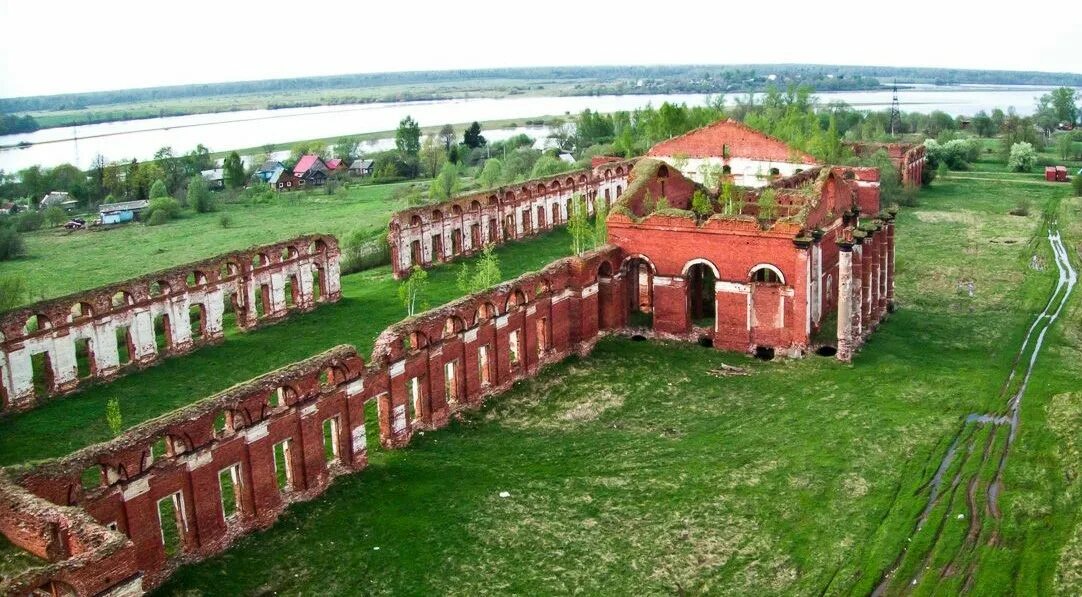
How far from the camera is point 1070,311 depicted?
41531mm

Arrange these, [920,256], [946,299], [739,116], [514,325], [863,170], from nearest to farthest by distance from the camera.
Answer: [514,325] < [946,299] < [920,256] < [863,170] < [739,116]

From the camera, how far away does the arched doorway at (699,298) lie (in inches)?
1458

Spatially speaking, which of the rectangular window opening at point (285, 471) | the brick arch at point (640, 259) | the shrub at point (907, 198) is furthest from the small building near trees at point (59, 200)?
the rectangular window opening at point (285, 471)

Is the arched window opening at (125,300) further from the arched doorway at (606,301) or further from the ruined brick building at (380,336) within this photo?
the arched doorway at (606,301)

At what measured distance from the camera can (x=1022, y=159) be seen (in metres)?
88.8

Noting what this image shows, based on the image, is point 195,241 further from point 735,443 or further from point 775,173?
point 735,443

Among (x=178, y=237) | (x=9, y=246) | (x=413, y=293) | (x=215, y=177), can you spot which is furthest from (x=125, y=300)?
(x=215, y=177)

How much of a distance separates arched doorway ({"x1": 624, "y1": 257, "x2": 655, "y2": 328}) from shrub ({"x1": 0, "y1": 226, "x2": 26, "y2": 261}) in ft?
144

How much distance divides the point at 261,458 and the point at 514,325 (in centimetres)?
1107

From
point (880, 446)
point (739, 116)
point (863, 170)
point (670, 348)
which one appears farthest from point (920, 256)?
point (739, 116)

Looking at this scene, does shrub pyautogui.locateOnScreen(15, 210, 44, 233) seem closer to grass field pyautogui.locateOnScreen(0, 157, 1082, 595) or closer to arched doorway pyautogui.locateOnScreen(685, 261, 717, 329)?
grass field pyautogui.locateOnScreen(0, 157, 1082, 595)

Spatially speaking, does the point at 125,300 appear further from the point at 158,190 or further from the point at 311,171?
the point at 311,171

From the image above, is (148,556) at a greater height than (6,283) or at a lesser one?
lesser

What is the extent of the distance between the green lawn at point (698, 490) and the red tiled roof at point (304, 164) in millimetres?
69511
